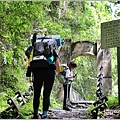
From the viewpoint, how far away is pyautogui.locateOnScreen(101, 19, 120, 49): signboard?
328cm

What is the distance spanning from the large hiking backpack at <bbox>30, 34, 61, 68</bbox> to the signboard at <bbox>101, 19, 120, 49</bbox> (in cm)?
60

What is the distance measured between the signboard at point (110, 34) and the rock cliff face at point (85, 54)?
0.36ft

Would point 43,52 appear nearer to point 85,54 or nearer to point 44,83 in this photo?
point 44,83

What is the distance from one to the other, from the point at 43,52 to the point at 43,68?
0.57 feet

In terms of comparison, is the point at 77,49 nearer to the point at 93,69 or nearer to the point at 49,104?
the point at 93,69

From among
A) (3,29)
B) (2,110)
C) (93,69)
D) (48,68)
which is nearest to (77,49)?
(93,69)

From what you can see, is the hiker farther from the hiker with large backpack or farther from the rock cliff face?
the hiker with large backpack

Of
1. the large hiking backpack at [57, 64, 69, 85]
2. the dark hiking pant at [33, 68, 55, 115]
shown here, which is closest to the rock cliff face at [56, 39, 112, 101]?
the large hiking backpack at [57, 64, 69, 85]

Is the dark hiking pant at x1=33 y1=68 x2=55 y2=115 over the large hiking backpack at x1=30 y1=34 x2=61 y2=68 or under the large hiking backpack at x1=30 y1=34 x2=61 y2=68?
Answer: under

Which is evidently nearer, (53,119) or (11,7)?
(53,119)

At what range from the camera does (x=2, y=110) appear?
3.19m

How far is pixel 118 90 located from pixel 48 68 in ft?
2.80

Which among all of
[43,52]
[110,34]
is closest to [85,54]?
[110,34]

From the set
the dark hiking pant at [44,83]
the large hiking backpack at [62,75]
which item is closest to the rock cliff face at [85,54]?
the large hiking backpack at [62,75]
